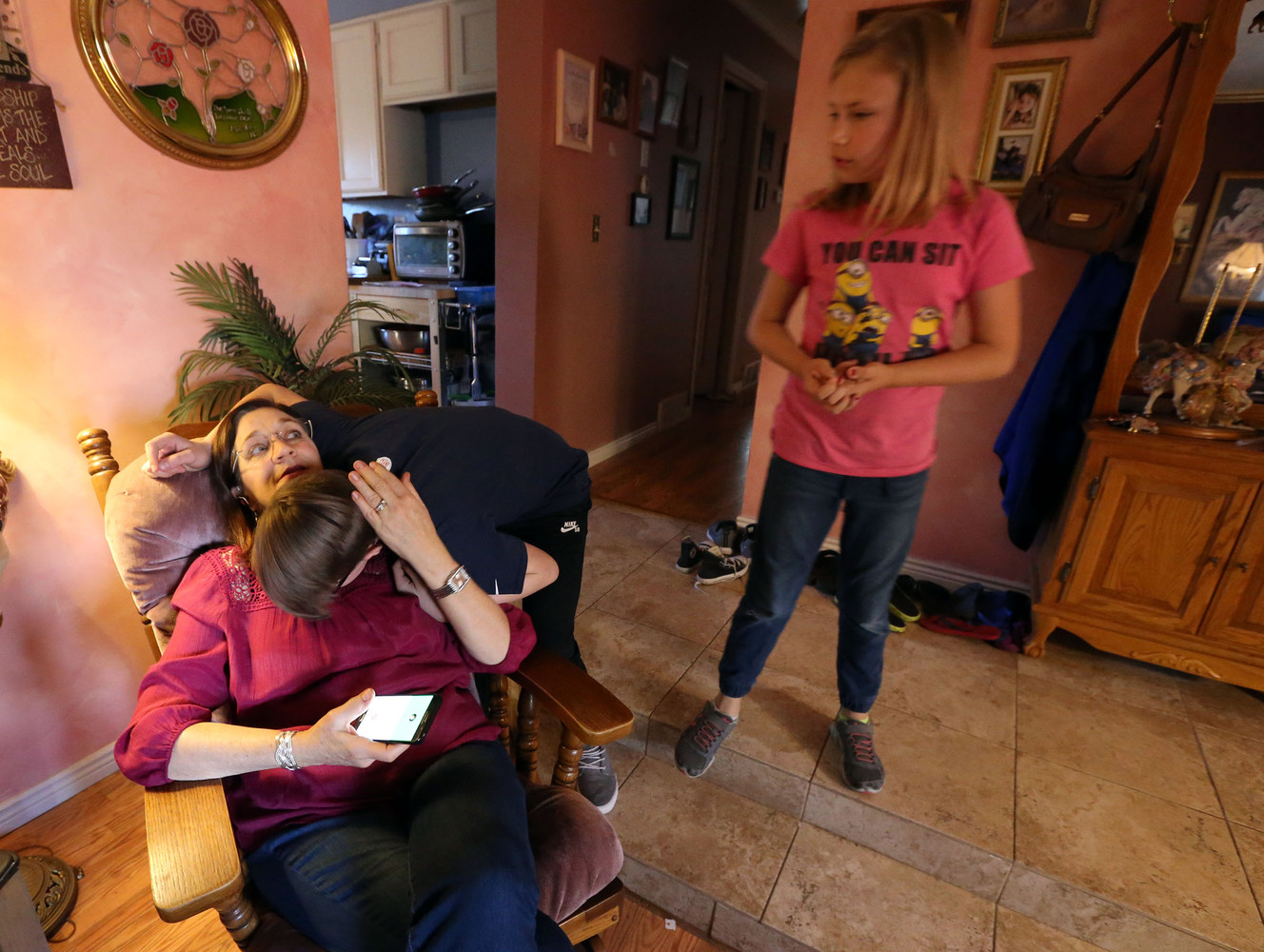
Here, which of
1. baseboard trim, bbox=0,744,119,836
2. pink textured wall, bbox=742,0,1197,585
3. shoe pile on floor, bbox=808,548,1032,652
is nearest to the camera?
baseboard trim, bbox=0,744,119,836

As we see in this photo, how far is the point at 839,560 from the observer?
1383mm

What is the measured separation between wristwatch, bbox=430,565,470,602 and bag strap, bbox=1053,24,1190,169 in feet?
6.45

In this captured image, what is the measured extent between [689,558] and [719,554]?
0.36 feet

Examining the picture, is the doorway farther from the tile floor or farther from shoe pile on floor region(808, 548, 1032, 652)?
the tile floor

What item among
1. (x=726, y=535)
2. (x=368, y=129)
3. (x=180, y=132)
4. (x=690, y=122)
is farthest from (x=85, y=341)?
(x=690, y=122)

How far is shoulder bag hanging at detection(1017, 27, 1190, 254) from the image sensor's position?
66.6 inches

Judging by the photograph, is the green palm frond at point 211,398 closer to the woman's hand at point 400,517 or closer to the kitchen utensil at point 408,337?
the woman's hand at point 400,517

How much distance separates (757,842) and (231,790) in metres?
1.05

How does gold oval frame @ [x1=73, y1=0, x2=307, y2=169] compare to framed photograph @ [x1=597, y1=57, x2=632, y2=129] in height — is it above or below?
below

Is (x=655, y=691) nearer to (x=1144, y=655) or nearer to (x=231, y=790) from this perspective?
(x=231, y=790)

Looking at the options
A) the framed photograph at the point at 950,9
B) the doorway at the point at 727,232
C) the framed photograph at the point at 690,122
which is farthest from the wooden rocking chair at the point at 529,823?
the doorway at the point at 727,232

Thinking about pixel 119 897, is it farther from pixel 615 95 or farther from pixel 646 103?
pixel 646 103

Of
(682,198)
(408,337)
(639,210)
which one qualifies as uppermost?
(682,198)

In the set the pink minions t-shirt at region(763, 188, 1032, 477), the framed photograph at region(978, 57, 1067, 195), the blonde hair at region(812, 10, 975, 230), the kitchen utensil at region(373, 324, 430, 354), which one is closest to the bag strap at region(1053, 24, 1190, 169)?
the framed photograph at region(978, 57, 1067, 195)
